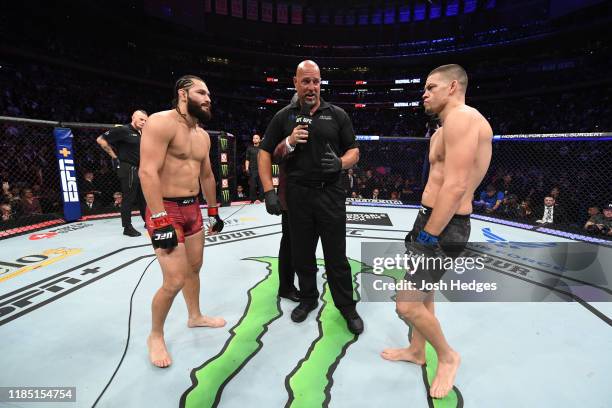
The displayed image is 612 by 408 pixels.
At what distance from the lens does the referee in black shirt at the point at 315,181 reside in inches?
77.0

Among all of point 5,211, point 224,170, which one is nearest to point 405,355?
point 224,170

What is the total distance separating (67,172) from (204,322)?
13.2ft

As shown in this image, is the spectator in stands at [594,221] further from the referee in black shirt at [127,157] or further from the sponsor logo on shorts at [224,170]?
the referee in black shirt at [127,157]

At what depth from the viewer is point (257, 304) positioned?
237 cm

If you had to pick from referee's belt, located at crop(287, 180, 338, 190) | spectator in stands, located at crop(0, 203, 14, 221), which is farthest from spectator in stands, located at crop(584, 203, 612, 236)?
spectator in stands, located at crop(0, 203, 14, 221)

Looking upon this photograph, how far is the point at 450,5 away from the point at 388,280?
20.6 m

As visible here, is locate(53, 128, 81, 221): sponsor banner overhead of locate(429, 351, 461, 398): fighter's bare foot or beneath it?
overhead

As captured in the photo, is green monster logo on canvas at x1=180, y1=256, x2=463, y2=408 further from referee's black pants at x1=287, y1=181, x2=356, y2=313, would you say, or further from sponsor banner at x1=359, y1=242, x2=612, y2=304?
sponsor banner at x1=359, y1=242, x2=612, y2=304

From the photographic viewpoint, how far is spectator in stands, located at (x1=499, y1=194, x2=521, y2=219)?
19.3 ft

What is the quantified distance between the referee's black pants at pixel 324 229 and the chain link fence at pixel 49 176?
401 cm

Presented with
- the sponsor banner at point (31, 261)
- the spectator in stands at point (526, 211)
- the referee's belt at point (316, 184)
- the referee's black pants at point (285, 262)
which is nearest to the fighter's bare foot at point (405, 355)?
the referee's black pants at point (285, 262)

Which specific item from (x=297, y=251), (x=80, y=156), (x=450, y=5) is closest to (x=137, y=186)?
(x=297, y=251)

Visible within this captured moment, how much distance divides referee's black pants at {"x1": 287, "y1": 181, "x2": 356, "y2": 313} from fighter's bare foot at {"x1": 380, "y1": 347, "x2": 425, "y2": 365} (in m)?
0.38

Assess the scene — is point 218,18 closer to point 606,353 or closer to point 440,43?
point 440,43
